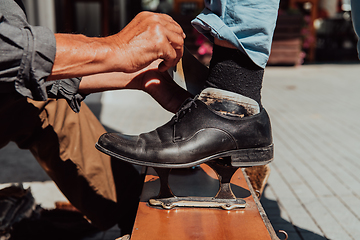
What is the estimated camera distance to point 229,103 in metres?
1.34

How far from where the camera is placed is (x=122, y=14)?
42.5ft

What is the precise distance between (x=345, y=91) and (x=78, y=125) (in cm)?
632

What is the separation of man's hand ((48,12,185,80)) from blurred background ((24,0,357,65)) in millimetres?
8398

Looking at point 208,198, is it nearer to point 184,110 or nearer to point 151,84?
point 184,110

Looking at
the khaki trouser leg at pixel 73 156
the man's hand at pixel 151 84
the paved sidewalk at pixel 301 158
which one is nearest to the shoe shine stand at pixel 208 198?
the man's hand at pixel 151 84

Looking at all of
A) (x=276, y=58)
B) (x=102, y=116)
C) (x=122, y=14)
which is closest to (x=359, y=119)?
(x=102, y=116)

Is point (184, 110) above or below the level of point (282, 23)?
above

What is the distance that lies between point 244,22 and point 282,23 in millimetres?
9996

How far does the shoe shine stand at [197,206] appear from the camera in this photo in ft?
3.83

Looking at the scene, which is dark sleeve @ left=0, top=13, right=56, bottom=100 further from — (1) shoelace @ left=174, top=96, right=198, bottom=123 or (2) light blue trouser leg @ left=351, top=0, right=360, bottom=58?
(2) light blue trouser leg @ left=351, top=0, right=360, bottom=58

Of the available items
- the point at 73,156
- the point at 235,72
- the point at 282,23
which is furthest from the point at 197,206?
the point at 282,23

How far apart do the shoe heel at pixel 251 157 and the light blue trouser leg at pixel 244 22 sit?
0.35m

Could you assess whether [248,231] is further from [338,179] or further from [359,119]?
[359,119]

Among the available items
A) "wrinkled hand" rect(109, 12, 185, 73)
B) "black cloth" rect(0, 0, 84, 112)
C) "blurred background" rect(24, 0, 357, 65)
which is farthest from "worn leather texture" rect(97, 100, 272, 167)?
"blurred background" rect(24, 0, 357, 65)
